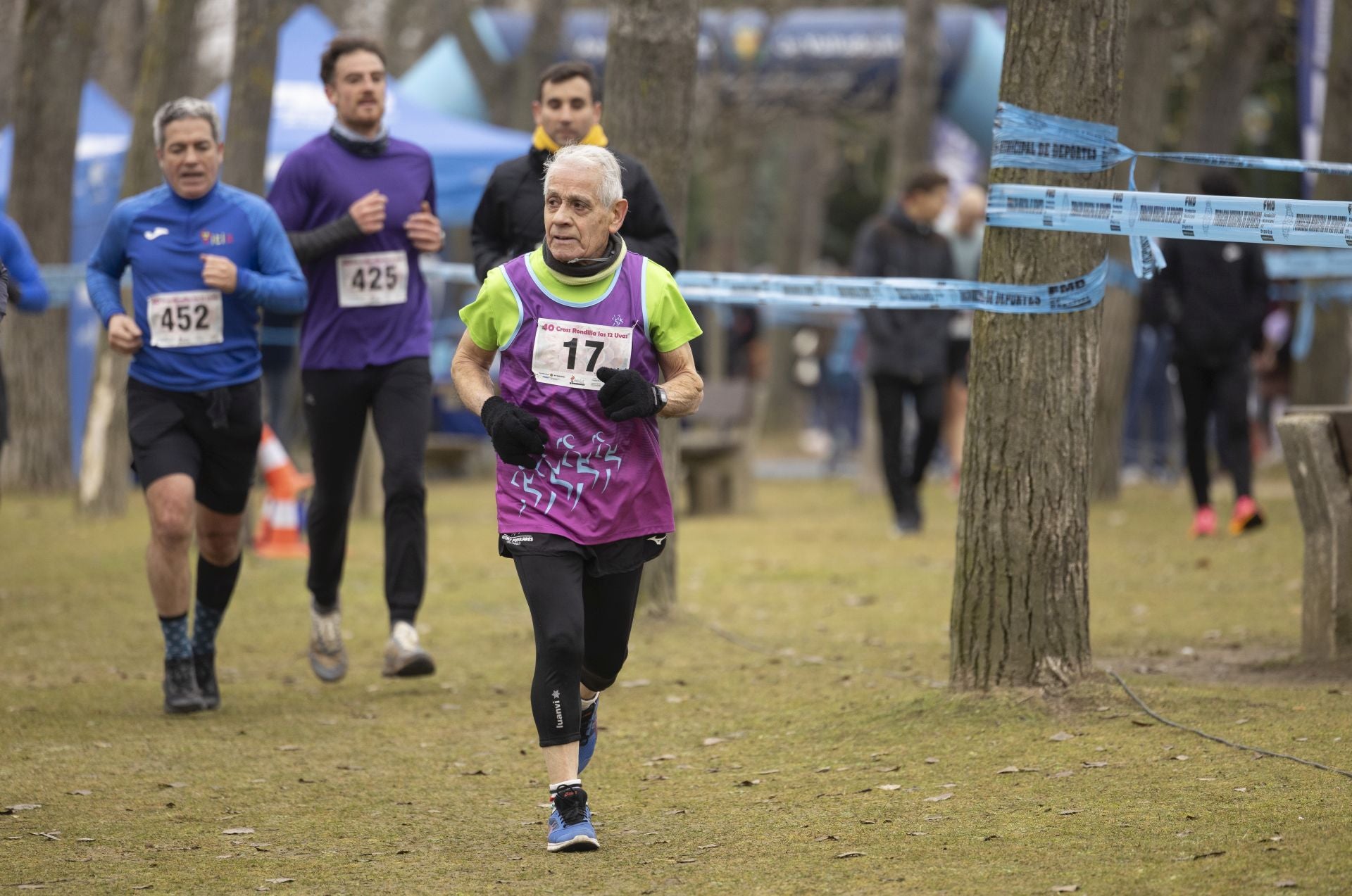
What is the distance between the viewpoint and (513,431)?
Answer: 4750 millimetres

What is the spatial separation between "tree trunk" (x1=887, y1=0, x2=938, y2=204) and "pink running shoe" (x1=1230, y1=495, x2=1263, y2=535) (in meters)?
6.07

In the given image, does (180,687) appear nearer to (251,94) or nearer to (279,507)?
(279,507)

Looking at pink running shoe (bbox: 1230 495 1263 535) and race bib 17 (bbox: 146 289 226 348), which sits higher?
race bib 17 (bbox: 146 289 226 348)

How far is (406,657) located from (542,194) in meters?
1.89

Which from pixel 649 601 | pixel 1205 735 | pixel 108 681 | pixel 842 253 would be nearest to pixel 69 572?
pixel 108 681

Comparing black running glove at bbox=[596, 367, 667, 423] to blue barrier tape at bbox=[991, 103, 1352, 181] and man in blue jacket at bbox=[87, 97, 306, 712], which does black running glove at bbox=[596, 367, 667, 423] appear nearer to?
blue barrier tape at bbox=[991, 103, 1352, 181]

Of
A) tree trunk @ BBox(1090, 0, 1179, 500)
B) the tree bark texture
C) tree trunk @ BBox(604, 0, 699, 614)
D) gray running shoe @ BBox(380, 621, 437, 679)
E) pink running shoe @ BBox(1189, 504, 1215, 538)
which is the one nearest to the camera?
gray running shoe @ BBox(380, 621, 437, 679)

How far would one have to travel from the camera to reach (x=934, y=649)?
8094 millimetres

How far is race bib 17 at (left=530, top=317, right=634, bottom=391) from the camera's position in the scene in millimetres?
4918

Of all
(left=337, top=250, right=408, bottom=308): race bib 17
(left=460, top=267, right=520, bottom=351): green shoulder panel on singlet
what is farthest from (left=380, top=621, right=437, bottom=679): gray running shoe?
(left=460, top=267, right=520, bottom=351): green shoulder panel on singlet

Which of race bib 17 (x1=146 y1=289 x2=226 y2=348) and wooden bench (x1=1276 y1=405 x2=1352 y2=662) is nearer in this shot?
race bib 17 (x1=146 y1=289 x2=226 y2=348)

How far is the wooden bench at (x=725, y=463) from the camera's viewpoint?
15516mm

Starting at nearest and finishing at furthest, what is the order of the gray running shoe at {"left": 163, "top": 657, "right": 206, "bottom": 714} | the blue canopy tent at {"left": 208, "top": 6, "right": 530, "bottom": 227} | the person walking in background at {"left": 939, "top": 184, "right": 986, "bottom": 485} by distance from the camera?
the gray running shoe at {"left": 163, "top": 657, "right": 206, "bottom": 714}
the person walking in background at {"left": 939, "top": 184, "right": 986, "bottom": 485}
the blue canopy tent at {"left": 208, "top": 6, "right": 530, "bottom": 227}

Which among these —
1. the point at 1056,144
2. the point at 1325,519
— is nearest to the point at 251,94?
the point at 1056,144
